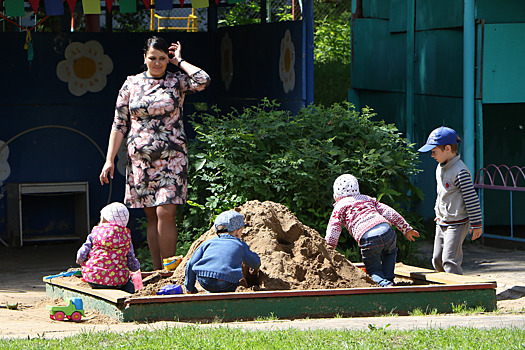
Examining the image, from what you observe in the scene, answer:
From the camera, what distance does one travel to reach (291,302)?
6.12 m

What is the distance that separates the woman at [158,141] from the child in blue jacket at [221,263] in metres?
1.17

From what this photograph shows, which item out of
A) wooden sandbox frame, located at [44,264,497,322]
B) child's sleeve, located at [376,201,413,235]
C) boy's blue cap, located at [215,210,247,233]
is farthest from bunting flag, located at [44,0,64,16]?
child's sleeve, located at [376,201,413,235]

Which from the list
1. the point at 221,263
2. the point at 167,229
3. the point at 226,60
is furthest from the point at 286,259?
the point at 226,60

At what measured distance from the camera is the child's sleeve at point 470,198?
23.2 feet

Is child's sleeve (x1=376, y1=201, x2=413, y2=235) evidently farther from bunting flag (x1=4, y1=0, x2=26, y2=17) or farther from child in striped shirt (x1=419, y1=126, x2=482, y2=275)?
bunting flag (x1=4, y1=0, x2=26, y2=17)

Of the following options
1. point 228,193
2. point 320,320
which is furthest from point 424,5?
point 320,320

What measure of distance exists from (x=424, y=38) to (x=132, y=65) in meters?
3.93

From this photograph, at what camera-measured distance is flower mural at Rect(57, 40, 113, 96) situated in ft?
37.6

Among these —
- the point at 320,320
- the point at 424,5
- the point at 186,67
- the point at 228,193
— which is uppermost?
the point at 424,5

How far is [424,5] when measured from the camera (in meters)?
11.6

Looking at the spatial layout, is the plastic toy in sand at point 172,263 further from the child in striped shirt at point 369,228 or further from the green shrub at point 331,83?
the green shrub at point 331,83

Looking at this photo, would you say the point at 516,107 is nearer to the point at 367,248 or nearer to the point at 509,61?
the point at 509,61

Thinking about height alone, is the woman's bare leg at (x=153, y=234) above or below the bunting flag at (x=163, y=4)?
below

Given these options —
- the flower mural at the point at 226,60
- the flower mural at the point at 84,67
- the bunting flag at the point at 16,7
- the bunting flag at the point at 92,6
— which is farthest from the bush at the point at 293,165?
the flower mural at the point at 84,67
